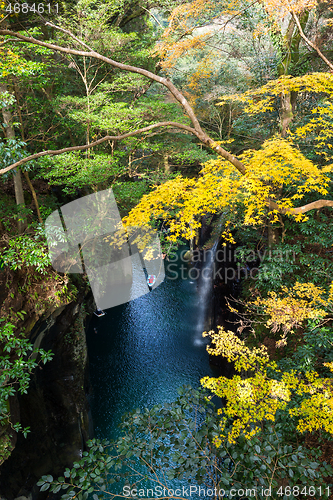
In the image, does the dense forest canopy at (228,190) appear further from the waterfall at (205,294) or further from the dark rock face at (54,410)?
the waterfall at (205,294)

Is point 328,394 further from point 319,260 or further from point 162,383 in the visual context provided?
point 162,383

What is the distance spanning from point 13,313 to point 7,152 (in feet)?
11.7

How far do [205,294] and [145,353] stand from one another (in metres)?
4.91

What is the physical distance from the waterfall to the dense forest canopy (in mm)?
2771

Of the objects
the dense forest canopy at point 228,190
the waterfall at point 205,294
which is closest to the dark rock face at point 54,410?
the dense forest canopy at point 228,190

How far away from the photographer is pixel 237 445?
4.23 m

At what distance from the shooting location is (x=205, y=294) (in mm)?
15172

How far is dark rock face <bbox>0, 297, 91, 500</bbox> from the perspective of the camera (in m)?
6.33

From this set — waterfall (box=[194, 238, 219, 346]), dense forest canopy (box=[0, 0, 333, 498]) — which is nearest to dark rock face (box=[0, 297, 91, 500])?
dense forest canopy (box=[0, 0, 333, 498])

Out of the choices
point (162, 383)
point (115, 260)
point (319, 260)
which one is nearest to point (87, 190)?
point (115, 260)

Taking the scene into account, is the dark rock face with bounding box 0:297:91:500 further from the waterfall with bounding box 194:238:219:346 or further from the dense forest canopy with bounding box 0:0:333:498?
the waterfall with bounding box 194:238:219:346

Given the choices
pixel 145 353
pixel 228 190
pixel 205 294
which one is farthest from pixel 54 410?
pixel 205 294

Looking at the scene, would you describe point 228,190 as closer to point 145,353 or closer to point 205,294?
point 145,353

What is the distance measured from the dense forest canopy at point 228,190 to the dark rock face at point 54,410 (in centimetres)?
101
